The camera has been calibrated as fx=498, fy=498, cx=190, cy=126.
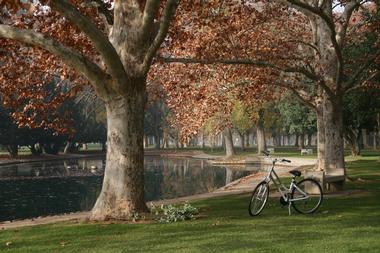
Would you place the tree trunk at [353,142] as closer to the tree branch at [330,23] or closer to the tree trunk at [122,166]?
the tree branch at [330,23]

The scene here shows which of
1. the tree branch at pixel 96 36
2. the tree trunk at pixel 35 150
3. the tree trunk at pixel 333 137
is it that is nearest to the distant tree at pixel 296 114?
the tree trunk at pixel 333 137

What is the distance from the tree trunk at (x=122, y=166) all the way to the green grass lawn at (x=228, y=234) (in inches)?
34.0

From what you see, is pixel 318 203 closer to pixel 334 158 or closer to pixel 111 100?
pixel 111 100

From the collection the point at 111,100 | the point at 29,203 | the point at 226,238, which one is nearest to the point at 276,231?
the point at 226,238

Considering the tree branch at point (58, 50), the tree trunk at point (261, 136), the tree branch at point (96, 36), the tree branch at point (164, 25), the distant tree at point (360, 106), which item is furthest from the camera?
the tree trunk at point (261, 136)

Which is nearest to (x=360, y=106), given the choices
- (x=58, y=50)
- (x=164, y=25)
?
(x=164, y=25)

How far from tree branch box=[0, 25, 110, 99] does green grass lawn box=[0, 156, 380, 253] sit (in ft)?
11.9

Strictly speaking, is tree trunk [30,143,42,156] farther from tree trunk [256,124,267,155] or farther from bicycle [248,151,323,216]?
bicycle [248,151,323,216]

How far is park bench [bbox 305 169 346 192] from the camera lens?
1670cm

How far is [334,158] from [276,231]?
1034 centimetres

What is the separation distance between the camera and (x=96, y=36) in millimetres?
11461

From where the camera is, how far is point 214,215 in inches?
509

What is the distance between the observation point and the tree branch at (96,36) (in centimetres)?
1124

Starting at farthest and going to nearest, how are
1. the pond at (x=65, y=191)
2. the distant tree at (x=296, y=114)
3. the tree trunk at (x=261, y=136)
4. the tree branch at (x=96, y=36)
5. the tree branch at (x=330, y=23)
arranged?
the tree trunk at (x=261, y=136)
the distant tree at (x=296, y=114)
the pond at (x=65, y=191)
the tree branch at (x=330, y=23)
the tree branch at (x=96, y=36)
